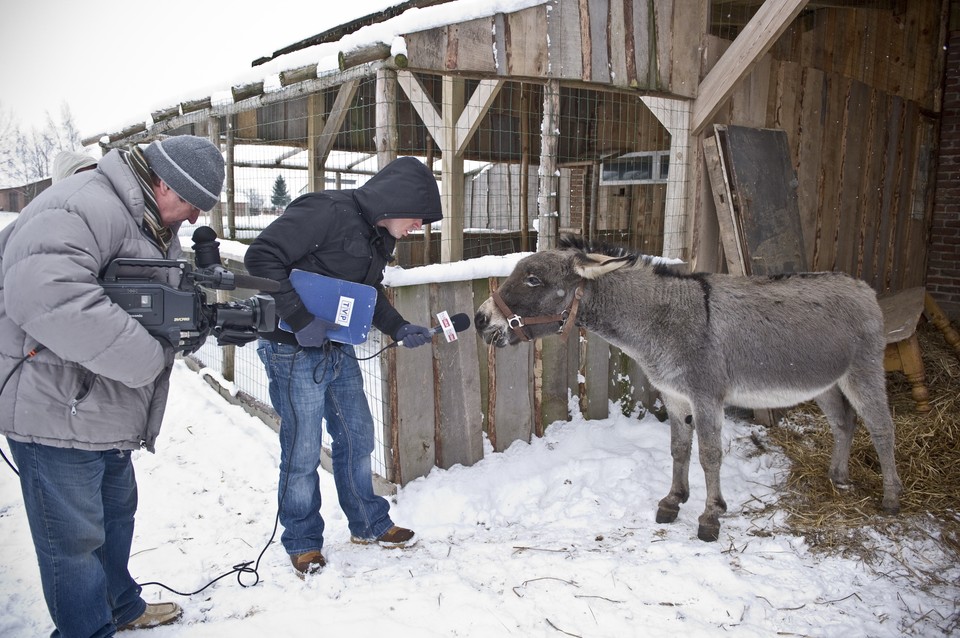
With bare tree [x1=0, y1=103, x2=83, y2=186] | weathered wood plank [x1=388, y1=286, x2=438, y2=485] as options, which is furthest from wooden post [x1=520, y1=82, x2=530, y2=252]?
bare tree [x1=0, y1=103, x2=83, y2=186]

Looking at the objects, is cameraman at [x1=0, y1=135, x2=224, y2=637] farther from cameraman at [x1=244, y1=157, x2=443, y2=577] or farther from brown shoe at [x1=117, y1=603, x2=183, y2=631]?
cameraman at [x1=244, y1=157, x2=443, y2=577]

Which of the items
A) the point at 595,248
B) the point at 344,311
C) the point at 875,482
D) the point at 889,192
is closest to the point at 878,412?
the point at 875,482

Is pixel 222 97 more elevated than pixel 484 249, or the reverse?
pixel 222 97

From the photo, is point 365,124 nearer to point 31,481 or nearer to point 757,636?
point 31,481

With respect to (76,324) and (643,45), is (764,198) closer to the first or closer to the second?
(643,45)

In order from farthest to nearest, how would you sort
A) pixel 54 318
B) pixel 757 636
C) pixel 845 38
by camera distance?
pixel 845 38 → pixel 757 636 → pixel 54 318

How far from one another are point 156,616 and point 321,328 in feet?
5.16

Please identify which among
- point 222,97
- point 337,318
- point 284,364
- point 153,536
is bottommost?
point 153,536

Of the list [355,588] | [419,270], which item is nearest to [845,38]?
[419,270]

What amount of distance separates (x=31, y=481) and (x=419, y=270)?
2.45 metres

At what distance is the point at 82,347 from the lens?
1.95 m

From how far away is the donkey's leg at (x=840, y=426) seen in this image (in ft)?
13.8

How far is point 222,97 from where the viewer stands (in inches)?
224

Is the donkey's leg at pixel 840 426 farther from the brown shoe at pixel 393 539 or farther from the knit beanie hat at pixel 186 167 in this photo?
the knit beanie hat at pixel 186 167
